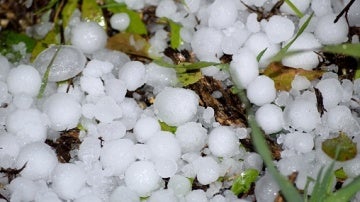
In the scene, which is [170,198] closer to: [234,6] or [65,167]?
[65,167]

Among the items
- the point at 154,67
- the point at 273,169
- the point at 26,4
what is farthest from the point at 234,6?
the point at 26,4

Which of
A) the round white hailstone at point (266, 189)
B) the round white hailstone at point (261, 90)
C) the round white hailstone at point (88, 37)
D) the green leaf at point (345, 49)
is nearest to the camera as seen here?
the green leaf at point (345, 49)

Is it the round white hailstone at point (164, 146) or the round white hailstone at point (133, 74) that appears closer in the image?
the round white hailstone at point (164, 146)

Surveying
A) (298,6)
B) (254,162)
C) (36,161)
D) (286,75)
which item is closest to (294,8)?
(298,6)

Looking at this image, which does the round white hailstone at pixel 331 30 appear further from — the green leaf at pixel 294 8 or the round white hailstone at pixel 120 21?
the round white hailstone at pixel 120 21

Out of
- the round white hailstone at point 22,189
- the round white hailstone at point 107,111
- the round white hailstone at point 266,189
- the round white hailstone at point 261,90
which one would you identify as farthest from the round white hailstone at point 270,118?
the round white hailstone at point 22,189

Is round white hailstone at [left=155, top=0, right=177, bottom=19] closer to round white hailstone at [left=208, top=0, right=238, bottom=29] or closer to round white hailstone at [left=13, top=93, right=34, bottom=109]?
round white hailstone at [left=208, top=0, right=238, bottom=29]

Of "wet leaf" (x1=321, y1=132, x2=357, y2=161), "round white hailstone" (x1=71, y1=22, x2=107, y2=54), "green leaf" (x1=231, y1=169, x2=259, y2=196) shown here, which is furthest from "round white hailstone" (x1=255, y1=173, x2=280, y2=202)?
"round white hailstone" (x1=71, y1=22, x2=107, y2=54)

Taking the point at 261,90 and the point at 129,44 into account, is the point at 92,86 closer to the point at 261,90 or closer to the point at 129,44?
the point at 129,44
